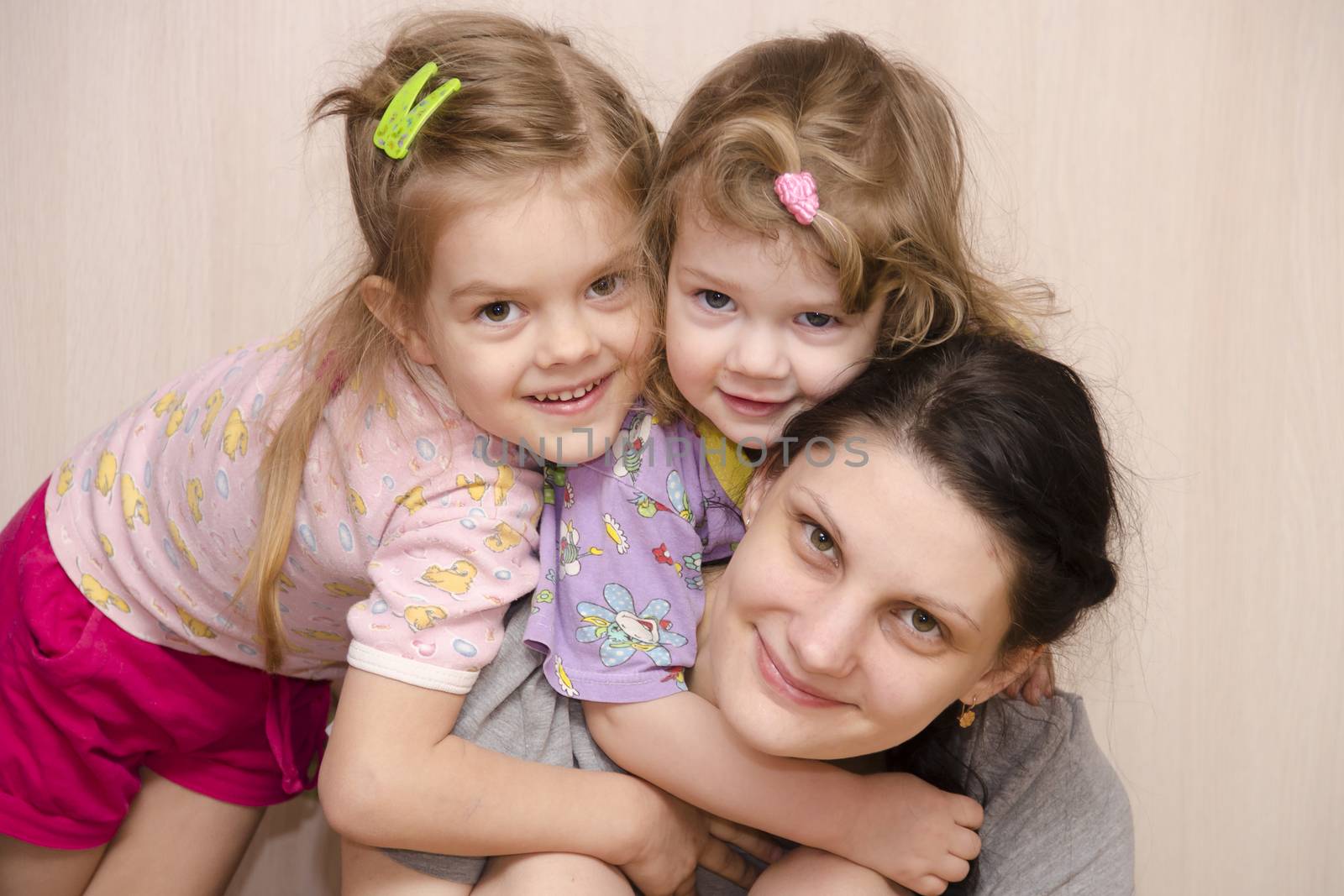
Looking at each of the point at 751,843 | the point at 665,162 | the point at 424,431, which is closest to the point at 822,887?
the point at 751,843

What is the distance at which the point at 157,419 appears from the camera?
1155 millimetres

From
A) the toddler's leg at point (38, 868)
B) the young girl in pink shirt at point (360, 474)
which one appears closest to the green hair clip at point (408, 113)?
the young girl in pink shirt at point (360, 474)

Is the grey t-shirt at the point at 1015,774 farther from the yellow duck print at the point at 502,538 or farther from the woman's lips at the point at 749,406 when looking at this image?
the woman's lips at the point at 749,406

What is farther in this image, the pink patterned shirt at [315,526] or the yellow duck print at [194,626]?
the yellow duck print at [194,626]

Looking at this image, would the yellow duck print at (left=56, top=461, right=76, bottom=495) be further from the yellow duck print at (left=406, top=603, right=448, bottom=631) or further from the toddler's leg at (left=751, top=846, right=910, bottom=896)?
the toddler's leg at (left=751, top=846, right=910, bottom=896)

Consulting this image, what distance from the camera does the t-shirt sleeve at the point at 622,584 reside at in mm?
992

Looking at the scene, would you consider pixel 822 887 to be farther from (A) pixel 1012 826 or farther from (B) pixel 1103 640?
(B) pixel 1103 640

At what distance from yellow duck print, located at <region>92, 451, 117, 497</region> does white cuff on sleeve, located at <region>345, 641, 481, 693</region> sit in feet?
1.23

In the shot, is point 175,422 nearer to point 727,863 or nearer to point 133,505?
point 133,505

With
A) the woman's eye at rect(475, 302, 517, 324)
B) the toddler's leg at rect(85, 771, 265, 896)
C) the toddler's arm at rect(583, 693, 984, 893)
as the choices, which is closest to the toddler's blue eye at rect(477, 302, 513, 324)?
the woman's eye at rect(475, 302, 517, 324)

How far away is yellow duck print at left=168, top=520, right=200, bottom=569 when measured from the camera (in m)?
1.10

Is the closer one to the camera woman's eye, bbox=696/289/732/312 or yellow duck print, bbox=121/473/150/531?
woman's eye, bbox=696/289/732/312

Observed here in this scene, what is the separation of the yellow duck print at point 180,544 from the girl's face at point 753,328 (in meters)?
0.47

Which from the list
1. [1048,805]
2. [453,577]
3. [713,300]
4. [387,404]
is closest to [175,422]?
[387,404]
